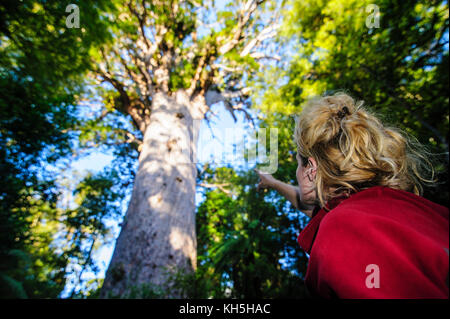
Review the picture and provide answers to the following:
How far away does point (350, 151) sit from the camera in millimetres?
1078

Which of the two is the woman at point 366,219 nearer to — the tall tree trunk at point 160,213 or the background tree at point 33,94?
the tall tree trunk at point 160,213

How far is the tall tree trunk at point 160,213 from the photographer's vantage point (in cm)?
285

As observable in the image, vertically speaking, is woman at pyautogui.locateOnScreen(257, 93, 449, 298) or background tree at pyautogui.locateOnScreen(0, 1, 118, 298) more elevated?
background tree at pyautogui.locateOnScreen(0, 1, 118, 298)

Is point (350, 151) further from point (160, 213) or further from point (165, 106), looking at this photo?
point (165, 106)

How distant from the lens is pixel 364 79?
5.20 meters

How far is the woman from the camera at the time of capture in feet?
1.98

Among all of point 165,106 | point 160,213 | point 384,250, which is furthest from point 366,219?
point 165,106

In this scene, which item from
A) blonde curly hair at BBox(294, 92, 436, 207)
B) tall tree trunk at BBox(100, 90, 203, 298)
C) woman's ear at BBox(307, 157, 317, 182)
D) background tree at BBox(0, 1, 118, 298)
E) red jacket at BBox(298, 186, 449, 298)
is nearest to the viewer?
red jacket at BBox(298, 186, 449, 298)

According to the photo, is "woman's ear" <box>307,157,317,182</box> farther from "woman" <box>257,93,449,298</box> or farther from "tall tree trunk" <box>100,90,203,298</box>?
"tall tree trunk" <box>100,90,203,298</box>

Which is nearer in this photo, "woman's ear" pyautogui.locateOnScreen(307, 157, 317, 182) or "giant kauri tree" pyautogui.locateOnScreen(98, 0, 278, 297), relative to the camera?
"woman's ear" pyautogui.locateOnScreen(307, 157, 317, 182)

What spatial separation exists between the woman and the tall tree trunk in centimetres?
254

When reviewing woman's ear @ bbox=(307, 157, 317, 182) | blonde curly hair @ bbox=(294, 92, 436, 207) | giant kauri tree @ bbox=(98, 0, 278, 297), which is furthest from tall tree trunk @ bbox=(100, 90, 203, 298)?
blonde curly hair @ bbox=(294, 92, 436, 207)
